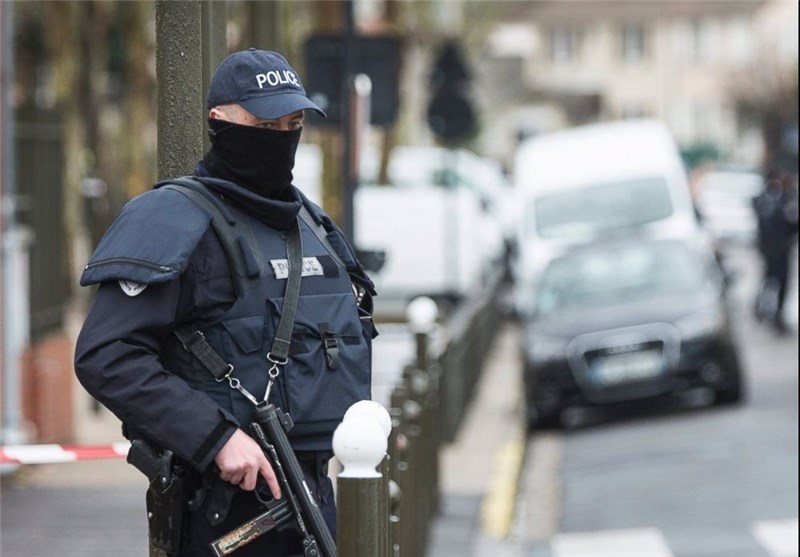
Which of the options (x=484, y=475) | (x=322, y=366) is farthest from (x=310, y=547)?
(x=484, y=475)

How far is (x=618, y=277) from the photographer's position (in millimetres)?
16516

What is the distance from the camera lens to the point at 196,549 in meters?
4.30

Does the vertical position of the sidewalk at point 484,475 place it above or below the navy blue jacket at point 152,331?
below

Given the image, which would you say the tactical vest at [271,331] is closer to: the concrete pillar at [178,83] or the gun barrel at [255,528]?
the gun barrel at [255,528]

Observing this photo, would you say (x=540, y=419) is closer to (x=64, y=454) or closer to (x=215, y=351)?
(x=64, y=454)

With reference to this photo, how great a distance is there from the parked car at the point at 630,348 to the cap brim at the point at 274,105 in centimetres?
1115

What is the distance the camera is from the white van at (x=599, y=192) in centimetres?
2083

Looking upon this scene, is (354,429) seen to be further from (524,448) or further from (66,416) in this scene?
(524,448)

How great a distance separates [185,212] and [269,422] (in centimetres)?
49

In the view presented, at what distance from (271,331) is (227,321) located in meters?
0.10

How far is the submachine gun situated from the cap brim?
63cm

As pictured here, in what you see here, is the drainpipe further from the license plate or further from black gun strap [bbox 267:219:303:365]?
black gun strap [bbox 267:219:303:365]

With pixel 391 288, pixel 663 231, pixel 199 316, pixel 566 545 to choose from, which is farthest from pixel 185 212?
pixel 391 288

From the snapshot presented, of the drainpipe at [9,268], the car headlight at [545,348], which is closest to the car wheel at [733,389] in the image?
the car headlight at [545,348]
